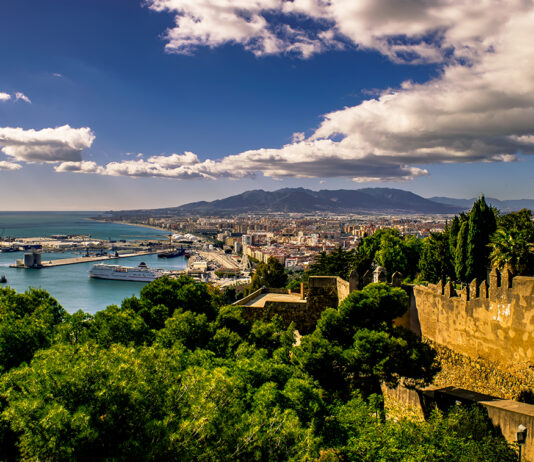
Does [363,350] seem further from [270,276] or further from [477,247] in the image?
[270,276]

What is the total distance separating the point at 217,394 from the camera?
214 inches

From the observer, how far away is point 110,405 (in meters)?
4.86

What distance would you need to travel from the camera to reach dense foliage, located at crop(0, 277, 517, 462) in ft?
15.3

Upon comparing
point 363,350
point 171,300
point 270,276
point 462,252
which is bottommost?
point 270,276

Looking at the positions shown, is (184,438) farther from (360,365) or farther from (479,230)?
(479,230)

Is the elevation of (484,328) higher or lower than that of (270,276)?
higher

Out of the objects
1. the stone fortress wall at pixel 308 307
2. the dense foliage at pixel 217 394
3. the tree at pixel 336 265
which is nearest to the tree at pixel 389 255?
the tree at pixel 336 265

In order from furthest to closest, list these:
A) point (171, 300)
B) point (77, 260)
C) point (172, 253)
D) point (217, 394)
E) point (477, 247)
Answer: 1. point (172, 253)
2. point (77, 260)
3. point (477, 247)
4. point (171, 300)
5. point (217, 394)

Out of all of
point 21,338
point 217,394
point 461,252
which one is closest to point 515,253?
point 461,252

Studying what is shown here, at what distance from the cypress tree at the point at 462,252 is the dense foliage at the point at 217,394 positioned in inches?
447

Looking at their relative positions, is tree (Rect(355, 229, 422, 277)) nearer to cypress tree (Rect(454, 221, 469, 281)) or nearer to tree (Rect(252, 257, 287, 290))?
cypress tree (Rect(454, 221, 469, 281))

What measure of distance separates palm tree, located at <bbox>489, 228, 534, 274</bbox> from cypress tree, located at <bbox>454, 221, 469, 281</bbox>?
4.79 metres

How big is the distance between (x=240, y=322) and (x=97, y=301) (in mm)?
47559

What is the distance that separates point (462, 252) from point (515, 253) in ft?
18.7
